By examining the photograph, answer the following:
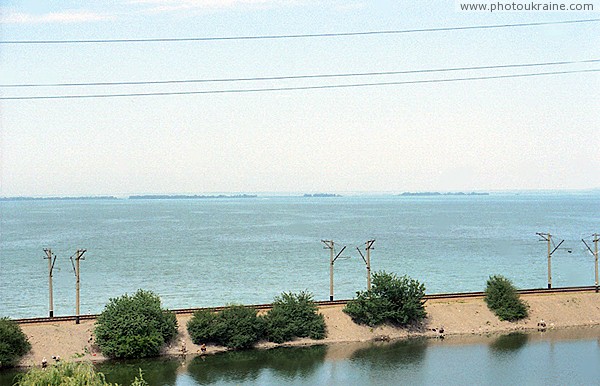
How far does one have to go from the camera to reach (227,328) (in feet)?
134

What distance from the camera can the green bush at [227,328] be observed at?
4056cm

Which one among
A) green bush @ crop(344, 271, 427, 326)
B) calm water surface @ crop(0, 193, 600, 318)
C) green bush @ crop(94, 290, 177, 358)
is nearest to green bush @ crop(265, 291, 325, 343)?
green bush @ crop(344, 271, 427, 326)

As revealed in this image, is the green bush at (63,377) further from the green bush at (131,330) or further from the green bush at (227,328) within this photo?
the green bush at (227,328)

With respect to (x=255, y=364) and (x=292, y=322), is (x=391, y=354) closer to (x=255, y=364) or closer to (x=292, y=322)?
(x=292, y=322)

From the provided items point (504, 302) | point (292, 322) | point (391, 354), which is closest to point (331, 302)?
point (292, 322)

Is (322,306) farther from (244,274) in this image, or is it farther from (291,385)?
(244,274)

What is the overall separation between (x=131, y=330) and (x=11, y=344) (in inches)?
237

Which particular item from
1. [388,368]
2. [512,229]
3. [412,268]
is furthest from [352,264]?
[512,229]

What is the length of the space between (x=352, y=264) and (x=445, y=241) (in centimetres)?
3875

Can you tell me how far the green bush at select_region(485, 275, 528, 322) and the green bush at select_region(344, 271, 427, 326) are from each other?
504 cm

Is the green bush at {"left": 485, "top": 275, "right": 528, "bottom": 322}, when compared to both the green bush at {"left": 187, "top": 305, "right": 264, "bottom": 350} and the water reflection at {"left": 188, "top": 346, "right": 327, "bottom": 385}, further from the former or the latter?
the green bush at {"left": 187, "top": 305, "right": 264, "bottom": 350}

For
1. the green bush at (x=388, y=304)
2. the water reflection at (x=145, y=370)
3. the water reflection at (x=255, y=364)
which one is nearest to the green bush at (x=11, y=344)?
the water reflection at (x=145, y=370)

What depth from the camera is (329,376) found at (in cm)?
3531

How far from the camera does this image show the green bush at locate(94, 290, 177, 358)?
126 ft
